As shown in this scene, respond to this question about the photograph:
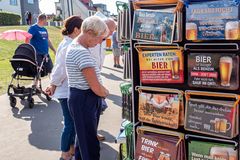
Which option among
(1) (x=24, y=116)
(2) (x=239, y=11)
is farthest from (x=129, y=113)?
(1) (x=24, y=116)

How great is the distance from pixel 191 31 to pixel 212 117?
2.17 ft

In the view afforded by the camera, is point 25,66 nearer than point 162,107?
No

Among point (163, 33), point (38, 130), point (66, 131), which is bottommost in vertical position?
point (38, 130)

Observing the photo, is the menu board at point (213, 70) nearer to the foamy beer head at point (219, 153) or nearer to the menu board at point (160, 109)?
the menu board at point (160, 109)

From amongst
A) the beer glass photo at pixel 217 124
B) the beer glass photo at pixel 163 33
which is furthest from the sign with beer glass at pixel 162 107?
the beer glass photo at pixel 163 33

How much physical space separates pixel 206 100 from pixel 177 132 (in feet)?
1.27

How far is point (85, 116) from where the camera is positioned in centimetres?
348

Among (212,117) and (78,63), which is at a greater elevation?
(78,63)

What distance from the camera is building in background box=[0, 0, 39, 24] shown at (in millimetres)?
48612

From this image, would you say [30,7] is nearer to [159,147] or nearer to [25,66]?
[25,66]

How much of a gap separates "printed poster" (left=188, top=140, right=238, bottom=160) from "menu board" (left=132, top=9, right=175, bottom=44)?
0.84 metres

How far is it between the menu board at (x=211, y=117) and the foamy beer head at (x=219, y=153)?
0.40ft

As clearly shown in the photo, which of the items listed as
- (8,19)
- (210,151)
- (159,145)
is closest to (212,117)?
(210,151)

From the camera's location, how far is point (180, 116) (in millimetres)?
2873
